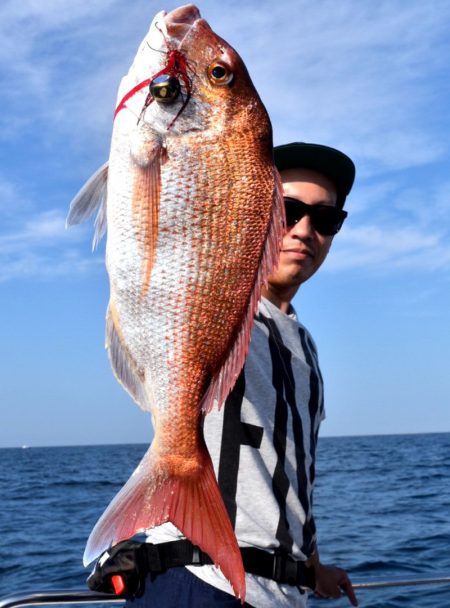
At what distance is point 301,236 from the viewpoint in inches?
99.9

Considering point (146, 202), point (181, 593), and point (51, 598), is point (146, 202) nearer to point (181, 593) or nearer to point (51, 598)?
point (181, 593)

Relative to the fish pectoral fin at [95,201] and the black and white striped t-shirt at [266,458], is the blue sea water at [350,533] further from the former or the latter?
the fish pectoral fin at [95,201]

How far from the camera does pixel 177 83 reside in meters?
1.59

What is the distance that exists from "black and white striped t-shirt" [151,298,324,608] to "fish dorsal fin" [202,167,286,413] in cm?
43

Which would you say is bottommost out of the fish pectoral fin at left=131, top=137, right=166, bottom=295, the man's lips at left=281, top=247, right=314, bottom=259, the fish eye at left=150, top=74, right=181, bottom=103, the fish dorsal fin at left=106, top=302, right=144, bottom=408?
the fish dorsal fin at left=106, top=302, right=144, bottom=408

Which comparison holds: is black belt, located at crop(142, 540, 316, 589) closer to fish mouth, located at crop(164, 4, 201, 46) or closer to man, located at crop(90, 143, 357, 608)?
man, located at crop(90, 143, 357, 608)

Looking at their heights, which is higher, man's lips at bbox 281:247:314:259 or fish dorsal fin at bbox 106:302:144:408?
man's lips at bbox 281:247:314:259

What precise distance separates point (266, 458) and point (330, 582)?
88 cm

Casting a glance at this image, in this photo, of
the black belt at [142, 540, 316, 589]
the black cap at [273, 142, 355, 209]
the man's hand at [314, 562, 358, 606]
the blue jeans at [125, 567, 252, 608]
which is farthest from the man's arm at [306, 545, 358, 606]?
the black cap at [273, 142, 355, 209]

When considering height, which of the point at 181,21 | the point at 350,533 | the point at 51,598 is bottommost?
the point at 350,533

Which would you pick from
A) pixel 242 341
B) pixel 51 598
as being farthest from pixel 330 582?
pixel 242 341

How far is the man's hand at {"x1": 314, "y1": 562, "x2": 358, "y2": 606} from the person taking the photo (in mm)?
2621

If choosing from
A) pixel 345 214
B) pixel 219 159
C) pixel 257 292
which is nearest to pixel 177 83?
pixel 219 159

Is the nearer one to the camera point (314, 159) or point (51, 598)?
point (51, 598)
